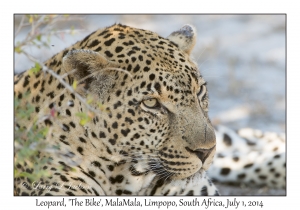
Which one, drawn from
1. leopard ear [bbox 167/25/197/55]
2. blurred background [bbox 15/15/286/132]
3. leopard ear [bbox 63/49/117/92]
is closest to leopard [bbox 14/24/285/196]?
leopard ear [bbox 63/49/117/92]

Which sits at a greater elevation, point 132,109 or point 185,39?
point 185,39

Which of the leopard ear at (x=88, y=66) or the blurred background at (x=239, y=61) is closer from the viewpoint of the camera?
the leopard ear at (x=88, y=66)

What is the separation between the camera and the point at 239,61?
492 inches

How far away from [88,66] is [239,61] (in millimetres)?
6410

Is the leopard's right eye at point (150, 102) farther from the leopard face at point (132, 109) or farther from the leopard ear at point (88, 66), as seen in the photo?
the leopard ear at point (88, 66)

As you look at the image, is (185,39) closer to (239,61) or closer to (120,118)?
(120,118)

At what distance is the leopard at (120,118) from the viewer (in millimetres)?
6461

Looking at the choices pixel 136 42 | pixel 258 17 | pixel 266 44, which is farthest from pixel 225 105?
pixel 136 42

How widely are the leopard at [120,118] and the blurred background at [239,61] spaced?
3420 mm

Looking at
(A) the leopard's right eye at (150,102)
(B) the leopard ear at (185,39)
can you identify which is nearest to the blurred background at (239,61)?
(B) the leopard ear at (185,39)

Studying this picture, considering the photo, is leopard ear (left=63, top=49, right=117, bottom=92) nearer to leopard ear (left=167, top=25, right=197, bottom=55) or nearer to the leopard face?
the leopard face

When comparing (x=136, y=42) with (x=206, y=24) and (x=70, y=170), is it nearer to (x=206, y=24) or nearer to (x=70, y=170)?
(x=70, y=170)

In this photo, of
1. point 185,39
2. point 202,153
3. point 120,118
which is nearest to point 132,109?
point 120,118
